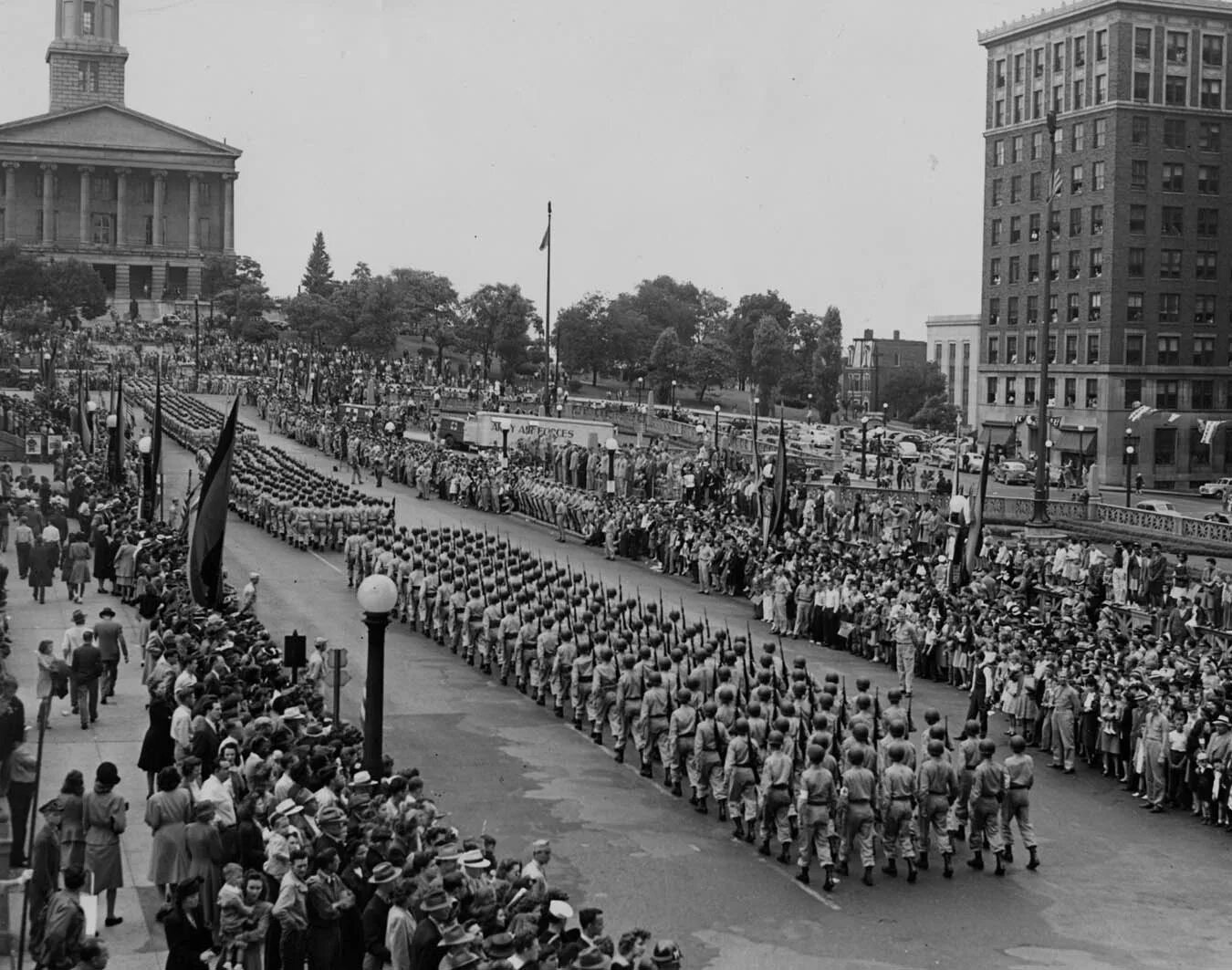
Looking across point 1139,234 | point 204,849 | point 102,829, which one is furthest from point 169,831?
point 1139,234

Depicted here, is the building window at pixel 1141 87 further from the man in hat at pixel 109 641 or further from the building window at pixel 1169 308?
the man in hat at pixel 109 641

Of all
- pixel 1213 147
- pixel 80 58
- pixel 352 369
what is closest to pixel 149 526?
pixel 352 369

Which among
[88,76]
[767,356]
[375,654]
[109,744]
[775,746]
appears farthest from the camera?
[88,76]

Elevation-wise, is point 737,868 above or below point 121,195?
below

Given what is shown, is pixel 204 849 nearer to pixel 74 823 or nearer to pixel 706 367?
pixel 74 823

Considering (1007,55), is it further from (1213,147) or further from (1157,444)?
(1157,444)

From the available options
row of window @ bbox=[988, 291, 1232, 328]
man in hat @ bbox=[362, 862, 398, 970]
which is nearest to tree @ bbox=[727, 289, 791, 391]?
row of window @ bbox=[988, 291, 1232, 328]

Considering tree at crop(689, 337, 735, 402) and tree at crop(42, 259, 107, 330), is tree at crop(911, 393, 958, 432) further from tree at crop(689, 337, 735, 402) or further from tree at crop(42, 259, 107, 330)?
tree at crop(42, 259, 107, 330)
